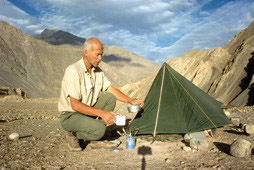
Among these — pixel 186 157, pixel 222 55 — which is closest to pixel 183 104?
pixel 186 157

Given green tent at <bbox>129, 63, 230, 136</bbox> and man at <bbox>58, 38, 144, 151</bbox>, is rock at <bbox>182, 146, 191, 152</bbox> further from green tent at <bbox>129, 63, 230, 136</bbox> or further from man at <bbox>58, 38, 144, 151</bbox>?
man at <bbox>58, 38, 144, 151</bbox>

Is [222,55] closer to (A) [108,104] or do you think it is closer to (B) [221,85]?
(B) [221,85]

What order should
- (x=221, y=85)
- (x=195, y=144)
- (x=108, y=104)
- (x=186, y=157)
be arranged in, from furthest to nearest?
1. (x=221, y=85)
2. (x=108, y=104)
3. (x=195, y=144)
4. (x=186, y=157)

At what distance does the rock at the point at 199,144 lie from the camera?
5009mm

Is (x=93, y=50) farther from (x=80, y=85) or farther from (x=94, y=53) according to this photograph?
(x=80, y=85)

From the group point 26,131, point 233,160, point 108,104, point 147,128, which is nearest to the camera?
point 233,160

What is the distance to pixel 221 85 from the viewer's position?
65.4ft

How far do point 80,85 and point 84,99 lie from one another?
0.32 meters

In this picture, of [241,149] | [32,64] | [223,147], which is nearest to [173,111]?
[223,147]

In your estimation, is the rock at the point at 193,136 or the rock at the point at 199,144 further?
the rock at the point at 193,136

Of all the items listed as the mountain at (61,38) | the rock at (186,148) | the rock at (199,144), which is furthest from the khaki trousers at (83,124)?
the mountain at (61,38)

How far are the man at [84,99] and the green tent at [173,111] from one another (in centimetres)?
94

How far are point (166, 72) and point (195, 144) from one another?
2.14 meters

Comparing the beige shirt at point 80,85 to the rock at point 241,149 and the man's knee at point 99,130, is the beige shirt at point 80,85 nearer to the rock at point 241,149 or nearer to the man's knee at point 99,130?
the man's knee at point 99,130
